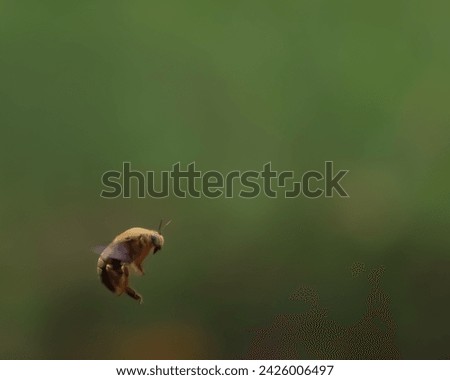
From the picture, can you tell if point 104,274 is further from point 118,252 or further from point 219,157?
point 219,157

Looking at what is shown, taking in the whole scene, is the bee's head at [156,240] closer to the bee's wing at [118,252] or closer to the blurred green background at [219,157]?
the bee's wing at [118,252]

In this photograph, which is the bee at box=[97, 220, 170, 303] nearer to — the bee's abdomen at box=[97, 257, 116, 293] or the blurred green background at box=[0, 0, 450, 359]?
the bee's abdomen at box=[97, 257, 116, 293]

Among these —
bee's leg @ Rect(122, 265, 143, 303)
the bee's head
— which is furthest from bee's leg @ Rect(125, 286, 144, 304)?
the bee's head

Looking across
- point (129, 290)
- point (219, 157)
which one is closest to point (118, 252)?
point (129, 290)

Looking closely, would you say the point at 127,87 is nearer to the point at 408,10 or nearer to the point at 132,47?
the point at 132,47

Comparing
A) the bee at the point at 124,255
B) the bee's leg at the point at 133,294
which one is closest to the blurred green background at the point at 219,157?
the bee's leg at the point at 133,294

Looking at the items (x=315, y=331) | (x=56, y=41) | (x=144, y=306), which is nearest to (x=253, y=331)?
(x=315, y=331)

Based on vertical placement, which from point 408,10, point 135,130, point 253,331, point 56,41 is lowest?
point 253,331
